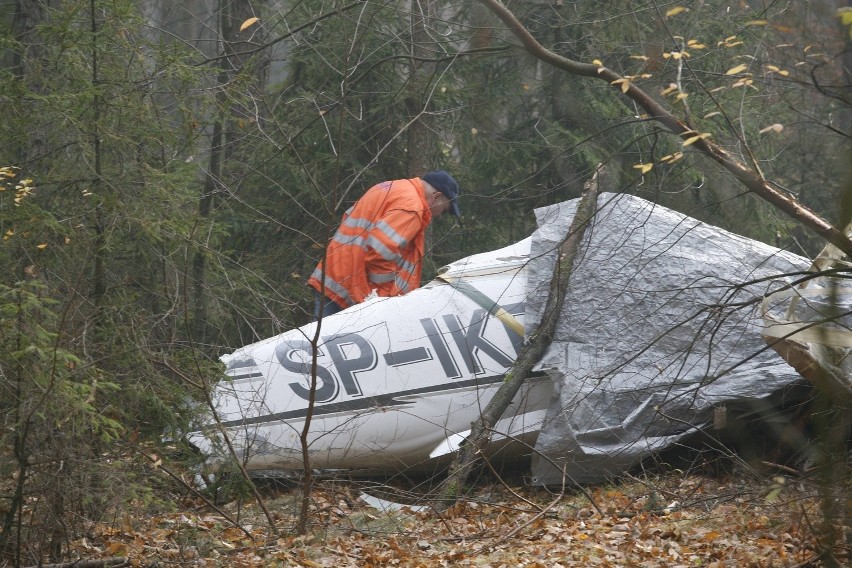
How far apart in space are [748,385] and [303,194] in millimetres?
5564

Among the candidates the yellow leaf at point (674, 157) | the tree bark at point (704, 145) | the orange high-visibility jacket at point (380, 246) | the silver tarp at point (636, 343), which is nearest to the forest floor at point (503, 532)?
the silver tarp at point (636, 343)

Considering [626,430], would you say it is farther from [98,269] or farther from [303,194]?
[303,194]

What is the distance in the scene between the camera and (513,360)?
7758 millimetres

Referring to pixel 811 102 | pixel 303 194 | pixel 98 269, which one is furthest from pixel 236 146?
pixel 811 102

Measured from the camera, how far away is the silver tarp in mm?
7250

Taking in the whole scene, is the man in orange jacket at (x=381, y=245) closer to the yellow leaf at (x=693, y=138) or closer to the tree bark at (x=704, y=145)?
the tree bark at (x=704, y=145)

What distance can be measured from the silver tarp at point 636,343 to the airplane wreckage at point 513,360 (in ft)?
0.04

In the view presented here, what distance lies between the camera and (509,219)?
40.2 feet

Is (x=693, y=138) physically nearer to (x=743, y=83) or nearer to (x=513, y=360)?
(x=743, y=83)

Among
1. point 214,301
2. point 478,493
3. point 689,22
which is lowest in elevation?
point 478,493

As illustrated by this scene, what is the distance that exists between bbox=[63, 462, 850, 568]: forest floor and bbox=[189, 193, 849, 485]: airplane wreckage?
1.71 ft

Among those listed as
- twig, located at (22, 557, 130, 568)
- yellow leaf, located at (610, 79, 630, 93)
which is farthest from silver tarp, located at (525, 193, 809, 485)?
twig, located at (22, 557, 130, 568)

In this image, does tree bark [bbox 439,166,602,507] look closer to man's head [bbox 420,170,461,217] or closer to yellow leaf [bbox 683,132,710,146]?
man's head [bbox 420,170,461,217]

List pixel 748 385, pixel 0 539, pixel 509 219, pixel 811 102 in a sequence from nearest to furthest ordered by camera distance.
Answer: pixel 811 102
pixel 0 539
pixel 748 385
pixel 509 219
